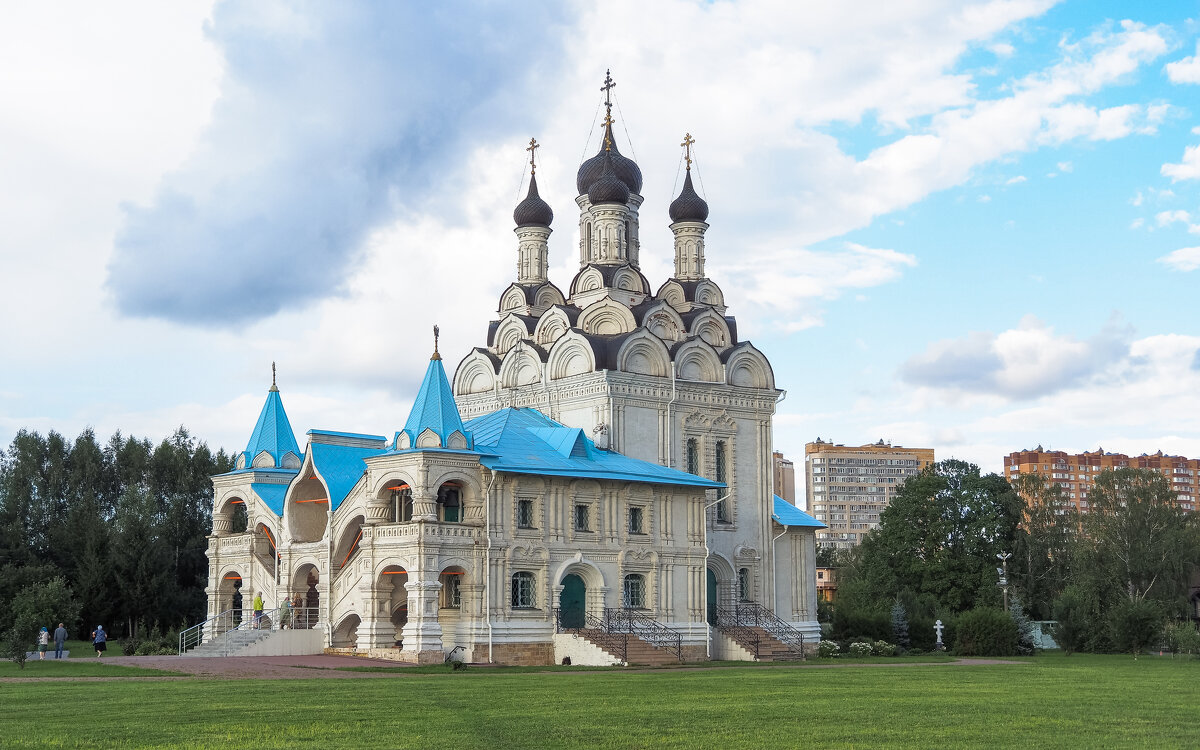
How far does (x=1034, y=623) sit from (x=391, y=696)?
33.0 meters

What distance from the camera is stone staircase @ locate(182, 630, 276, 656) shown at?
28.7m

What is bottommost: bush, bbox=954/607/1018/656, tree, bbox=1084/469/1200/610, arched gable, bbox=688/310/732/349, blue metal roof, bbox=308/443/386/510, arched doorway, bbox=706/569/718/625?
bush, bbox=954/607/1018/656

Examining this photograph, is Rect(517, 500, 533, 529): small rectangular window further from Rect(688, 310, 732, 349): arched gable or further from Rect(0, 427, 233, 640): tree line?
Rect(0, 427, 233, 640): tree line

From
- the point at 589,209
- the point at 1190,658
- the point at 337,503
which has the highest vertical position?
the point at 589,209

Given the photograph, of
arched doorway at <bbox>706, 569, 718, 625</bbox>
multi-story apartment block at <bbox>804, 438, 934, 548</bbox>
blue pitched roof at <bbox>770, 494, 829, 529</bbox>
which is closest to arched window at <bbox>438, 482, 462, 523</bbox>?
arched doorway at <bbox>706, 569, 718, 625</bbox>

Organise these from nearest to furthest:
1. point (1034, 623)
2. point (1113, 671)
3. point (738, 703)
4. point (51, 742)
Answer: point (51, 742)
point (738, 703)
point (1113, 671)
point (1034, 623)

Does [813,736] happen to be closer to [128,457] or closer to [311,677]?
[311,677]

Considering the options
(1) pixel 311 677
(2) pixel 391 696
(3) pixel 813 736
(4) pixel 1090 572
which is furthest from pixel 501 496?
(4) pixel 1090 572

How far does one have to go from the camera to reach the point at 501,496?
94.9 ft

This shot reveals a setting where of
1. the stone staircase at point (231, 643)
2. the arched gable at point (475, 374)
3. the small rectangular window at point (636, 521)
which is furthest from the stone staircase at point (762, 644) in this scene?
the stone staircase at point (231, 643)

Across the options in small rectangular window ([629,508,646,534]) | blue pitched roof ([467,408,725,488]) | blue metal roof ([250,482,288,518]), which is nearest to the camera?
blue pitched roof ([467,408,725,488])

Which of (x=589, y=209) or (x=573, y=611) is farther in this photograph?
(x=589, y=209)

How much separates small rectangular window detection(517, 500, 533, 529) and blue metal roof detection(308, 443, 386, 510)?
3.74 metres

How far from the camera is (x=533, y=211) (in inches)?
1527
